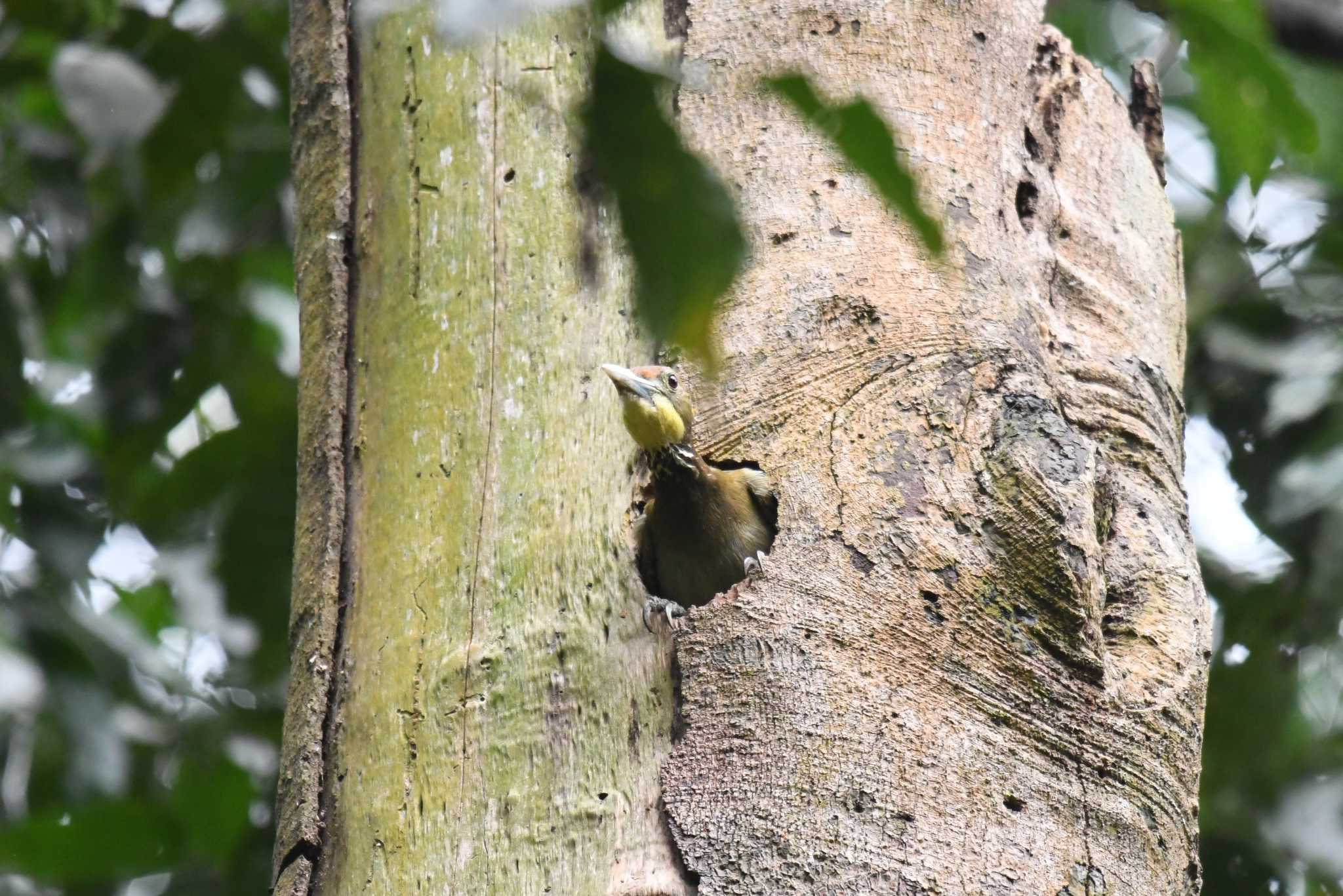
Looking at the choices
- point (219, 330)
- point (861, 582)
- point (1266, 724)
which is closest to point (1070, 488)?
point (861, 582)

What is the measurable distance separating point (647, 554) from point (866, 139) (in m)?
1.70

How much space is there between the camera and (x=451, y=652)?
92.2 inches

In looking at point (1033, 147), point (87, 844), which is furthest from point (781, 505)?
point (87, 844)

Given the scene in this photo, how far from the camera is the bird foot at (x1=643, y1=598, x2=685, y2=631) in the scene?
232 cm

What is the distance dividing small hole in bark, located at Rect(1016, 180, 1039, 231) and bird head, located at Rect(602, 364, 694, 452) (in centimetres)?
77

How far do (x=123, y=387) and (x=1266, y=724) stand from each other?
3.66 meters

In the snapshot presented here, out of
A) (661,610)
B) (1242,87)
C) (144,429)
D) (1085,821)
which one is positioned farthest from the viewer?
(144,429)

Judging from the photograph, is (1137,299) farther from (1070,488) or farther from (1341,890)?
(1341,890)

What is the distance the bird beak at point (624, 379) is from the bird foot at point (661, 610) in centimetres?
36

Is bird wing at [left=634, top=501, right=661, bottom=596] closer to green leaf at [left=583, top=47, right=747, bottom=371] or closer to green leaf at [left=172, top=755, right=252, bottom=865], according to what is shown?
green leaf at [left=583, top=47, right=747, bottom=371]

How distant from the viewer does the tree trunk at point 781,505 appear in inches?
85.3

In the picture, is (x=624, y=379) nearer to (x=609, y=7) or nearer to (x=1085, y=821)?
(x=1085, y=821)

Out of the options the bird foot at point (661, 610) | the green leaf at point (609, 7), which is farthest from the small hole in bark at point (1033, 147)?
the green leaf at point (609, 7)

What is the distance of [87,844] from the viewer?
13.8 ft
